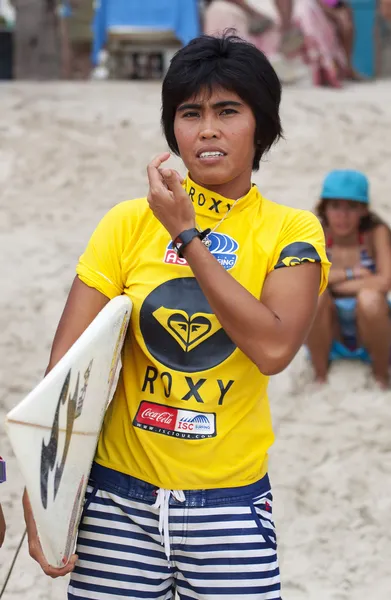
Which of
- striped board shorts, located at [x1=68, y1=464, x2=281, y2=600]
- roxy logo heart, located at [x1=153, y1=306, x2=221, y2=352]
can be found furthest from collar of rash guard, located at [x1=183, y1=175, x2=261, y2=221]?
striped board shorts, located at [x1=68, y1=464, x2=281, y2=600]

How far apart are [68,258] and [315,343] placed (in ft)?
6.67

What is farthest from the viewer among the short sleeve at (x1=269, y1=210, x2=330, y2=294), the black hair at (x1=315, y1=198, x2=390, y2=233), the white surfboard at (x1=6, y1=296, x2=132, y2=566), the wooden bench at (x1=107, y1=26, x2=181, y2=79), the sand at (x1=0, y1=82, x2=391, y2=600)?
the wooden bench at (x1=107, y1=26, x2=181, y2=79)

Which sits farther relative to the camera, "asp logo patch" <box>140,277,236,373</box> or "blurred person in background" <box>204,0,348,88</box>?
"blurred person in background" <box>204,0,348,88</box>

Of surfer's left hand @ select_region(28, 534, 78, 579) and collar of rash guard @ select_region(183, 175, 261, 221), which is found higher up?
collar of rash guard @ select_region(183, 175, 261, 221)

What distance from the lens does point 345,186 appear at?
5.18m

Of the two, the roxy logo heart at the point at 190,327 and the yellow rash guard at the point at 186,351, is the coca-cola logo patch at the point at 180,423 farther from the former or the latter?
the roxy logo heart at the point at 190,327

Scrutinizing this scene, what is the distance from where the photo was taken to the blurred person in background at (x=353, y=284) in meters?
5.13

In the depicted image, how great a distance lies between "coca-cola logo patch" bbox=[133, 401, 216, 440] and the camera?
1933 mm

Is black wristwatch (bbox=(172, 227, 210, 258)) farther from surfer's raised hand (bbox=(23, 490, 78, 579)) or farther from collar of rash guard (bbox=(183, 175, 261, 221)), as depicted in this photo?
surfer's raised hand (bbox=(23, 490, 78, 579))

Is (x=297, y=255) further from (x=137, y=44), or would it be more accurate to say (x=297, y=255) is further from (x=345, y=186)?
(x=137, y=44)

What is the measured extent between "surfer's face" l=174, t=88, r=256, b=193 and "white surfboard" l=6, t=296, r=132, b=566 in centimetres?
34

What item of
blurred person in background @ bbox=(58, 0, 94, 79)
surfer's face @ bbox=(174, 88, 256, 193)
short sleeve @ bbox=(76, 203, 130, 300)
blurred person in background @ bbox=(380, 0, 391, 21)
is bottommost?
short sleeve @ bbox=(76, 203, 130, 300)

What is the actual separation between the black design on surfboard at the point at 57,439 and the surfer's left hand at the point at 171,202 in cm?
33

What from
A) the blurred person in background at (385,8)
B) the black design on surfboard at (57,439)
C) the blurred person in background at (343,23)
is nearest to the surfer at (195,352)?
the black design on surfboard at (57,439)
